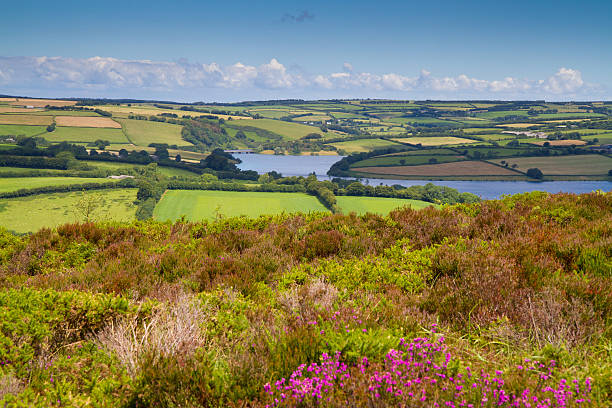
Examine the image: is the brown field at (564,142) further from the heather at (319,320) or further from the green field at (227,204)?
the heather at (319,320)

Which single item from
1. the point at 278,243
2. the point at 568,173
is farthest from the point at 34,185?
the point at 568,173

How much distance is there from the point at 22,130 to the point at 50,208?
13273cm

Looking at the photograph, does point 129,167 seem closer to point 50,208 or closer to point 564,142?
point 50,208

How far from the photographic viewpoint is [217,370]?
293 cm

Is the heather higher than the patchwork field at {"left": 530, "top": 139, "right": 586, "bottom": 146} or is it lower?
lower

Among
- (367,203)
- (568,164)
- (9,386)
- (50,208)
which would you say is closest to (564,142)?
(568,164)

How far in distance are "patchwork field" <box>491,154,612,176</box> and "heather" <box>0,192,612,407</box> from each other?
153 meters

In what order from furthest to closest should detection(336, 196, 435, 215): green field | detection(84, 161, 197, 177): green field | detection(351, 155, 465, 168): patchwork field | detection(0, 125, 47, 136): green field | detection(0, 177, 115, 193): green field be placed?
detection(0, 125, 47, 136): green field, detection(351, 155, 465, 168): patchwork field, detection(84, 161, 197, 177): green field, detection(0, 177, 115, 193): green field, detection(336, 196, 435, 215): green field

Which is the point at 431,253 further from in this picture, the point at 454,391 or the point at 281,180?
the point at 281,180

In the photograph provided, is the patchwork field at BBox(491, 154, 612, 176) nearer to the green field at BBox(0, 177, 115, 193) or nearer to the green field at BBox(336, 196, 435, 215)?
the green field at BBox(336, 196, 435, 215)

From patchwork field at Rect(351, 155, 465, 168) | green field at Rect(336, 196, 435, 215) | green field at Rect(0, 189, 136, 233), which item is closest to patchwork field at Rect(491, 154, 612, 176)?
patchwork field at Rect(351, 155, 465, 168)

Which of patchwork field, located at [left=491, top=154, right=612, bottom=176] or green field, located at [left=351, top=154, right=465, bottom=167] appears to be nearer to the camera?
patchwork field, located at [left=491, top=154, right=612, bottom=176]

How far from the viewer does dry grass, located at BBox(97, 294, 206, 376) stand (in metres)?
3.13

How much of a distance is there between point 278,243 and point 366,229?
2106 millimetres
